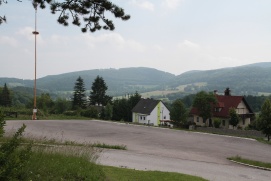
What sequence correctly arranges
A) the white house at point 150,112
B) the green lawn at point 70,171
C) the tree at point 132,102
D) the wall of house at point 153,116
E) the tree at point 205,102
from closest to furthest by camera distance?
the green lawn at point 70,171 < the tree at point 205,102 < the white house at point 150,112 < the wall of house at point 153,116 < the tree at point 132,102

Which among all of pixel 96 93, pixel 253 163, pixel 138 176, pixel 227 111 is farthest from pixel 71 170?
pixel 96 93

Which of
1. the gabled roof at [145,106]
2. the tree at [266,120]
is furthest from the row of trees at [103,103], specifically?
the tree at [266,120]

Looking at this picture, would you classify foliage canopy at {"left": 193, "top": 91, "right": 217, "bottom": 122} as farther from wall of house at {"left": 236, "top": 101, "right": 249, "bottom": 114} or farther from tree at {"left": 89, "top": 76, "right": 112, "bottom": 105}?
tree at {"left": 89, "top": 76, "right": 112, "bottom": 105}

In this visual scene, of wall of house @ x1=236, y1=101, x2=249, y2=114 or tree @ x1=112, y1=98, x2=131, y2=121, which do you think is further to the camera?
tree @ x1=112, y1=98, x2=131, y2=121

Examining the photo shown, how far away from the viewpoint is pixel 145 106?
70688 millimetres

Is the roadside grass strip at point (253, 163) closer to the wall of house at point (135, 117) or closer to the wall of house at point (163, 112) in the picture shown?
the wall of house at point (135, 117)

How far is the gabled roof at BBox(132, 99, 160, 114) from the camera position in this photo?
227 feet

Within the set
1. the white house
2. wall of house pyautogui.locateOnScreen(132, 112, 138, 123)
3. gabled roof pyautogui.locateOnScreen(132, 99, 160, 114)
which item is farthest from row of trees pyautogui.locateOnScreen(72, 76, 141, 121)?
the white house

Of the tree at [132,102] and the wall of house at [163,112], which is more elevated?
the tree at [132,102]

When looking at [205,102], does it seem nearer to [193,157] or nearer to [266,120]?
[266,120]

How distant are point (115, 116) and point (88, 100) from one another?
681 inches

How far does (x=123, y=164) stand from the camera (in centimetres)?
1205

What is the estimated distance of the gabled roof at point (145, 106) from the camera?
69.3m

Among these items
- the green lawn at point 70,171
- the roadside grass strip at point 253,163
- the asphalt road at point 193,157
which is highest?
the green lawn at point 70,171
